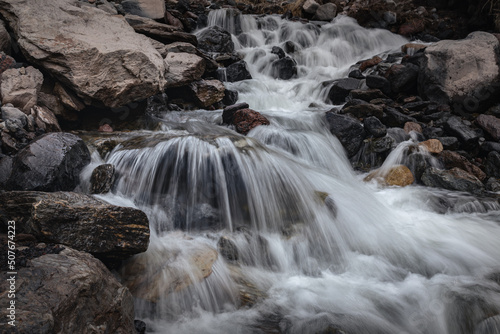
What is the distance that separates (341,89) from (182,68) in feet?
16.1

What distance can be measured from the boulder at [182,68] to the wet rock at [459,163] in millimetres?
6288

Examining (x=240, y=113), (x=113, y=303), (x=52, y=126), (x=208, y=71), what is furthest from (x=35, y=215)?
(x=208, y=71)

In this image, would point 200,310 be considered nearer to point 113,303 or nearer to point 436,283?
point 113,303

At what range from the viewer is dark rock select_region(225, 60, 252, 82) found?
33.2 feet

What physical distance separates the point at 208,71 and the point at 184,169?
18.6 ft

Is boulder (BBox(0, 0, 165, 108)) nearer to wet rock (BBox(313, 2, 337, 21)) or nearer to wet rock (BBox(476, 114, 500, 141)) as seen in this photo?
wet rock (BBox(476, 114, 500, 141))

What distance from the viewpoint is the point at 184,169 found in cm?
471

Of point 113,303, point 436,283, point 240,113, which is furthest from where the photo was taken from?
point 240,113

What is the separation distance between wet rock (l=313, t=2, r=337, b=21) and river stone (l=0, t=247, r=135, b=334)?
1762 centimetres

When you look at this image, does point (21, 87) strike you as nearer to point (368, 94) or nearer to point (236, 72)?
point (236, 72)

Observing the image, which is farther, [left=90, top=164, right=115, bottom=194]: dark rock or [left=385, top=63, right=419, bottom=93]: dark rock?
[left=385, top=63, right=419, bottom=93]: dark rock

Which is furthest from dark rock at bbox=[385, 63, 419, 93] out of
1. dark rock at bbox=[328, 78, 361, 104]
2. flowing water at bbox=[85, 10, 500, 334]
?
flowing water at bbox=[85, 10, 500, 334]

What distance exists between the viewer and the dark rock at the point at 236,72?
1012 centimetres

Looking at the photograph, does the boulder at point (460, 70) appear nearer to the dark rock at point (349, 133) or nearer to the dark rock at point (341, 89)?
the dark rock at point (341, 89)
